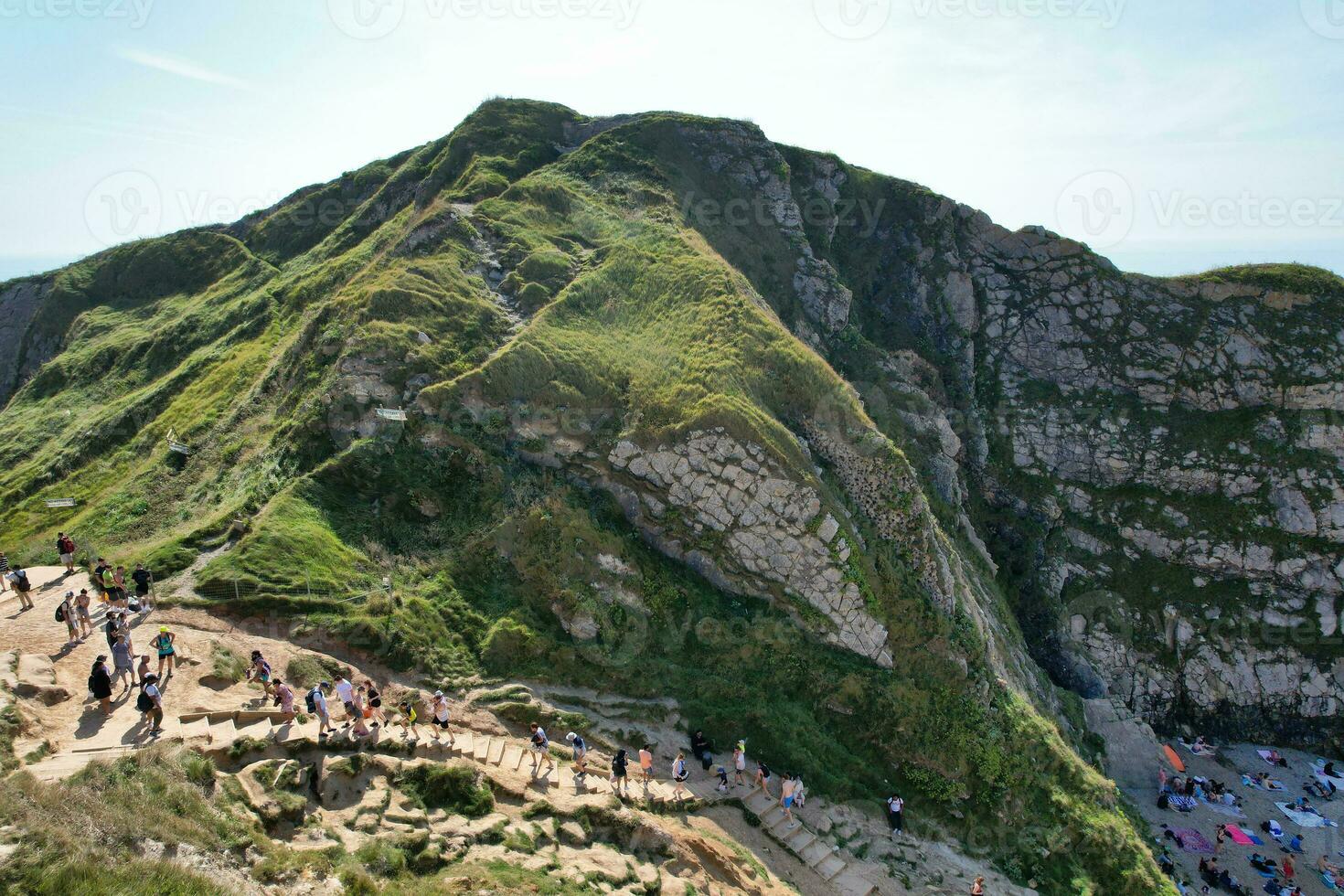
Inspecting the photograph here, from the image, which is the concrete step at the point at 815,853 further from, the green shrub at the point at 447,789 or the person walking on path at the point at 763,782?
the green shrub at the point at 447,789

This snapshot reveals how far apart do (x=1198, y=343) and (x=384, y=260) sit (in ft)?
179

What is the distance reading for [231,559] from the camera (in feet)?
77.7

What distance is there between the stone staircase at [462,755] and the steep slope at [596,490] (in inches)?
107

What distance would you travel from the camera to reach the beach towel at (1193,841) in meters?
34.1

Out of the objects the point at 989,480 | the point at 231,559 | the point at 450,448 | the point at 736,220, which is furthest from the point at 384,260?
the point at 989,480

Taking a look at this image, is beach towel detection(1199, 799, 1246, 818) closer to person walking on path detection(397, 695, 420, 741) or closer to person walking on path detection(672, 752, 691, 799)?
person walking on path detection(672, 752, 691, 799)

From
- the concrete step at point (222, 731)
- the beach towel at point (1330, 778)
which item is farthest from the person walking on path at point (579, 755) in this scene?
the beach towel at point (1330, 778)

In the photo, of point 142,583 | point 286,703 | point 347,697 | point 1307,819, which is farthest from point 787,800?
point 1307,819

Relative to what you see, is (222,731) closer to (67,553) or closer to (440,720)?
(440,720)

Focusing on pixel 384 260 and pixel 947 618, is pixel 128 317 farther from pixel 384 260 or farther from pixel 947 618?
pixel 947 618

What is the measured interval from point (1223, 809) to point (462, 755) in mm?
38854

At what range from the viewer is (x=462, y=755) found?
20.3 m

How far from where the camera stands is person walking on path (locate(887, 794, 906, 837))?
86.2 ft
